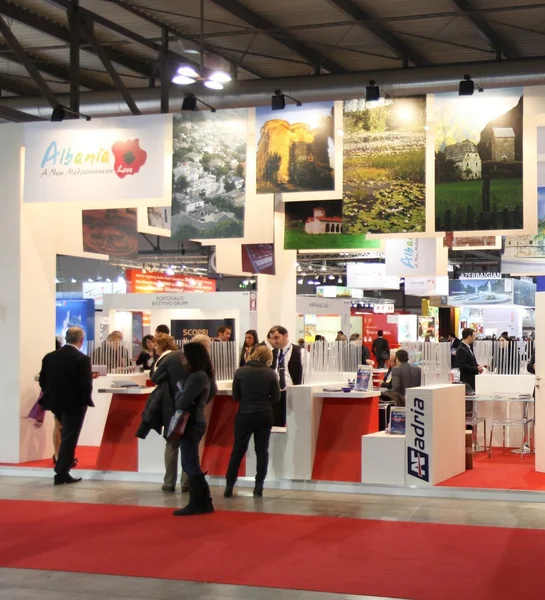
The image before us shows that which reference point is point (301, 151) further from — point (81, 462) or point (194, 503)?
point (81, 462)

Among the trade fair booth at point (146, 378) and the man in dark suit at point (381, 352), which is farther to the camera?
the man in dark suit at point (381, 352)

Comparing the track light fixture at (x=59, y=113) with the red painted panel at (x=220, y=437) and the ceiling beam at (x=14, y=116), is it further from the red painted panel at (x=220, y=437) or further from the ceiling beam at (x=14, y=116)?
the red painted panel at (x=220, y=437)

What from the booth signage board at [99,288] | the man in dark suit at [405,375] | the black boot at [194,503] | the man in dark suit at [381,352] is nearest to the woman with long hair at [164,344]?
the black boot at [194,503]

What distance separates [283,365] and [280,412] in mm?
444

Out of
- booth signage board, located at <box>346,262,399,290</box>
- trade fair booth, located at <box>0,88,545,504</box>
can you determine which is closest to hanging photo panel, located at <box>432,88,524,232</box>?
trade fair booth, located at <box>0,88,545,504</box>

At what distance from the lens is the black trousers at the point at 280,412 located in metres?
8.95

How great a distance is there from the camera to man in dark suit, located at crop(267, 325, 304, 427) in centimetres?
888

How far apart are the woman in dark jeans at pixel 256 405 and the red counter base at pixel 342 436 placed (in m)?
0.81

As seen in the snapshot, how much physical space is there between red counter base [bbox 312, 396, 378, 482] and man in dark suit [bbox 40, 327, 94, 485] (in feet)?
7.08

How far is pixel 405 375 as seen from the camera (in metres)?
9.65

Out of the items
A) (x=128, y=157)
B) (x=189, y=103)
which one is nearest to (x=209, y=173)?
(x=128, y=157)

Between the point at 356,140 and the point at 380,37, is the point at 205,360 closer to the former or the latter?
the point at 356,140

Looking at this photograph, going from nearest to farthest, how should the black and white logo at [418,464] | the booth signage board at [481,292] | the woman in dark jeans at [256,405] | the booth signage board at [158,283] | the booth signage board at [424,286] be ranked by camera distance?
1. the woman in dark jeans at [256,405]
2. the black and white logo at [418,464]
3. the booth signage board at [424,286]
4. the booth signage board at [158,283]
5. the booth signage board at [481,292]

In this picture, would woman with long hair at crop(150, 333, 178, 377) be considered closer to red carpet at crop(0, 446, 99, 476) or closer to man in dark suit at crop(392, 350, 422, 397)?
red carpet at crop(0, 446, 99, 476)
